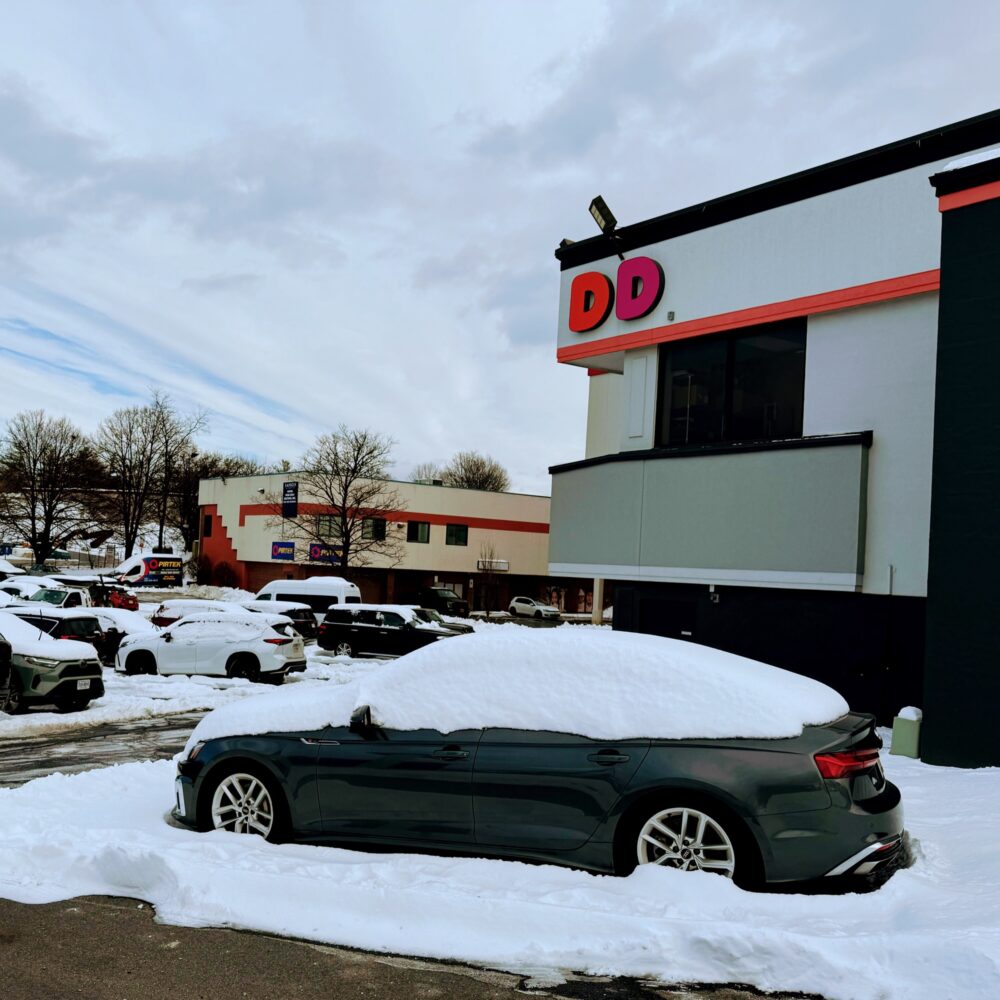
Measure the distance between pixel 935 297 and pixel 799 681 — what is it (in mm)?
9704

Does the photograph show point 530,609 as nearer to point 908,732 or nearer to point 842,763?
point 908,732

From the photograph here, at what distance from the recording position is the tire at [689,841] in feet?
17.0

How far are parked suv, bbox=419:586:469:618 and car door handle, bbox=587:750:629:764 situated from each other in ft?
161

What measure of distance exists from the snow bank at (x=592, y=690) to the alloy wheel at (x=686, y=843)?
1.47 feet

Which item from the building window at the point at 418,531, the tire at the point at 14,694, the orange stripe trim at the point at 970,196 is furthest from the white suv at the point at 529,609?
the orange stripe trim at the point at 970,196

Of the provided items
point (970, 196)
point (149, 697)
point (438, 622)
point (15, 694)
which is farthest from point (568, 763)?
point (438, 622)

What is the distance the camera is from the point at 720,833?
5.23 m

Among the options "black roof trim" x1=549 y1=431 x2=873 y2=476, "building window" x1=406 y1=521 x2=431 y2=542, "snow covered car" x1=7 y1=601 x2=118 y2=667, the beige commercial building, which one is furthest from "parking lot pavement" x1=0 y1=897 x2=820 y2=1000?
"building window" x1=406 y1=521 x2=431 y2=542

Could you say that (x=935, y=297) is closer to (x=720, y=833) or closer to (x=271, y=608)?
(x=720, y=833)

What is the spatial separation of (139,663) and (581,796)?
17.9m

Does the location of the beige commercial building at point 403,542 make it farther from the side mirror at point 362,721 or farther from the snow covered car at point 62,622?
the side mirror at point 362,721

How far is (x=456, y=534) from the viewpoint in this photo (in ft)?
200

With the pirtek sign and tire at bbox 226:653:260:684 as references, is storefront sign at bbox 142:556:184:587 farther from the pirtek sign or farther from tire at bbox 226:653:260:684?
the pirtek sign

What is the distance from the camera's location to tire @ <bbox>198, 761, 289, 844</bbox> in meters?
6.30
